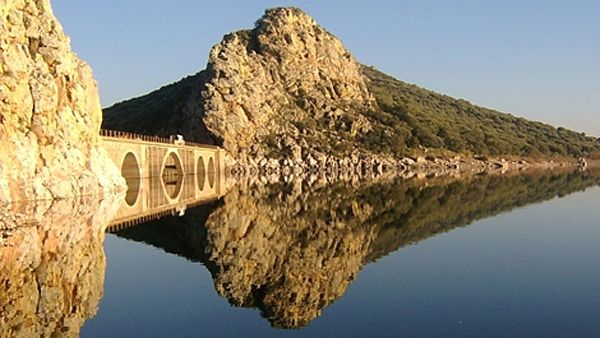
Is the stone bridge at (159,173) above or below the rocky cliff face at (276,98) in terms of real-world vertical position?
below

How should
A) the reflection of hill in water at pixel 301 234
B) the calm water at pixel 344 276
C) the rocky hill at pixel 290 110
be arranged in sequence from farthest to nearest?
1. the rocky hill at pixel 290 110
2. the reflection of hill in water at pixel 301 234
3. the calm water at pixel 344 276

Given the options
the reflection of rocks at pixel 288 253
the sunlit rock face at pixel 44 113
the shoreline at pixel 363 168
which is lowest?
the reflection of rocks at pixel 288 253

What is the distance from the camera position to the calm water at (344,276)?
18.1m

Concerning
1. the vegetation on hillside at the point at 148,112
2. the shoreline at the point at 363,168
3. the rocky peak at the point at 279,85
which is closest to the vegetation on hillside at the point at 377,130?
the vegetation on hillside at the point at 148,112

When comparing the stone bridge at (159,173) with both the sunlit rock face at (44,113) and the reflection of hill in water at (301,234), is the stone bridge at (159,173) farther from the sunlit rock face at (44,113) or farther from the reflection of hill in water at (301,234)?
the sunlit rock face at (44,113)

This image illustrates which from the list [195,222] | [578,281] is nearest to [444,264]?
[578,281]

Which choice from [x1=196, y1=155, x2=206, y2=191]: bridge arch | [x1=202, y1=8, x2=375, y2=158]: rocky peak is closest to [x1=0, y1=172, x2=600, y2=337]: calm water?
[x1=196, y1=155, x2=206, y2=191]: bridge arch

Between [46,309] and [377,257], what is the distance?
15781 mm

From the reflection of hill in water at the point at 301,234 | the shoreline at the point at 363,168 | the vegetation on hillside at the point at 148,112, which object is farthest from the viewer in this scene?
the vegetation on hillside at the point at 148,112

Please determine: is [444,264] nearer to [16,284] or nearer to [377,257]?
[377,257]

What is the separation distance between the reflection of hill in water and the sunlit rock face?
402 inches

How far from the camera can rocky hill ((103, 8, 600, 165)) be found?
400 ft

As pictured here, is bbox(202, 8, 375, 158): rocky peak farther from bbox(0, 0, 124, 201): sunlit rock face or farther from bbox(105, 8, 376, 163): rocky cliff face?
bbox(0, 0, 124, 201): sunlit rock face

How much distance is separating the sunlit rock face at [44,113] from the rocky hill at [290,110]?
61750 millimetres
